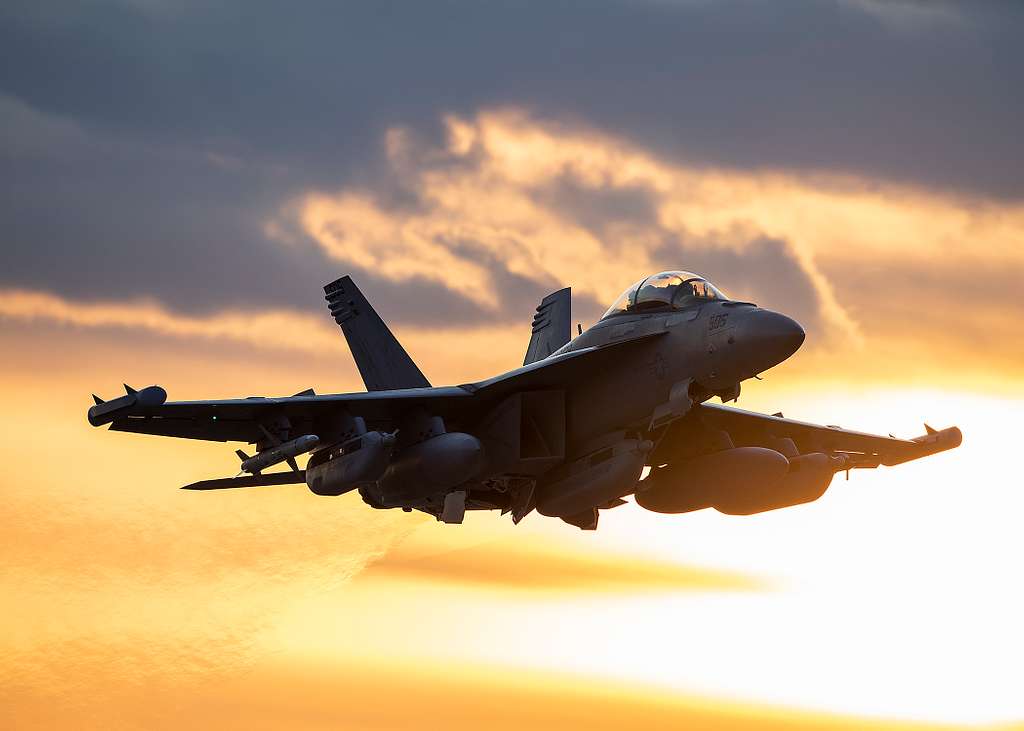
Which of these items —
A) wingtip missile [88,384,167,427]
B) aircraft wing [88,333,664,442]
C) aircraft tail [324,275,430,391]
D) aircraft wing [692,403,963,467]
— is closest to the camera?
wingtip missile [88,384,167,427]

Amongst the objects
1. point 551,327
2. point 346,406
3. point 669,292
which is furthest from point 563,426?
point 551,327

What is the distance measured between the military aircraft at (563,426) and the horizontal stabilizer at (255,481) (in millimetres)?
36

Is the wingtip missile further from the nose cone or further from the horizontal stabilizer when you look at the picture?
the nose cone

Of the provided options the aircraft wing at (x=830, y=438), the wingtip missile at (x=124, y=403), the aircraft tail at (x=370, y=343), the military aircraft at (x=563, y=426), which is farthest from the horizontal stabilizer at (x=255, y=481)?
the aircraft wing at (x=830, y=438)

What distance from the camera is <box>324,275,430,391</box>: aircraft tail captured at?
121 ft

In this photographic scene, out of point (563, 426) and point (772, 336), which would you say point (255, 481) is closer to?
point (563, 426)

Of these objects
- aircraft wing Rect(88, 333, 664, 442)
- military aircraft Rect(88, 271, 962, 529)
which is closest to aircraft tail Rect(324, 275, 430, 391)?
military aircraft Rect(88, 271, 962, 529)

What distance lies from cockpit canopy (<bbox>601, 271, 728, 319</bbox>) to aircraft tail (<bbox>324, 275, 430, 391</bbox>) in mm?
9744

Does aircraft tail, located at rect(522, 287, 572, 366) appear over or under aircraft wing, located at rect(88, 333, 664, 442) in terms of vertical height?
over

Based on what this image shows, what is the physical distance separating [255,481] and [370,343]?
28.5 ft

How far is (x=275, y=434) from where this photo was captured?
29031 millimetres

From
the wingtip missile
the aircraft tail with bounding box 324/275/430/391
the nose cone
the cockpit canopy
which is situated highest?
the aircraft tail with bounding box 324/275/430/391

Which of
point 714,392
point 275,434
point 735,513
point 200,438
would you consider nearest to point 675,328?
point 714,392

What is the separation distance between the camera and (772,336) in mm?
26188
